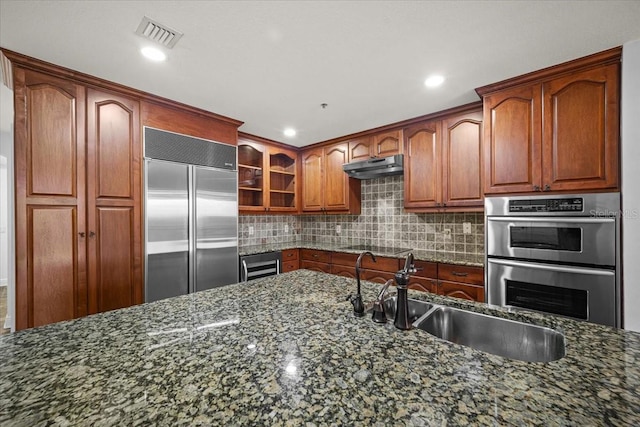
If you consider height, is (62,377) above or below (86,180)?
below

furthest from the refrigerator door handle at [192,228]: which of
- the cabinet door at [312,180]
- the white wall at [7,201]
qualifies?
the cabinet door at [312,180]

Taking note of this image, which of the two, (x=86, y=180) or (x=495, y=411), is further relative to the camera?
(x=86, y=180)

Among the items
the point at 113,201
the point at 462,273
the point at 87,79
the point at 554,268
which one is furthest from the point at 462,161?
the point at 87,79

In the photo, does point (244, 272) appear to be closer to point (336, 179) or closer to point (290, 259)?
point (290, 259)

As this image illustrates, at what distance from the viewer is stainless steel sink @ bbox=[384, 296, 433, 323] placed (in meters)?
1.27

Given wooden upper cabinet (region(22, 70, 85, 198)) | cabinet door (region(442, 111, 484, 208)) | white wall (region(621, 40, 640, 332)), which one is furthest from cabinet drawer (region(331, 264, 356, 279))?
wooden upper cabinet (region(22, 70, 85, 198))

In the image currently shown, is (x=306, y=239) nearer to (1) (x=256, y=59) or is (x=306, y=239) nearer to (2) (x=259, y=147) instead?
(2) (x=259, y=147)

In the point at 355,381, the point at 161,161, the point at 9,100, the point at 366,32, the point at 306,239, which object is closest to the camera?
the point at 355,381

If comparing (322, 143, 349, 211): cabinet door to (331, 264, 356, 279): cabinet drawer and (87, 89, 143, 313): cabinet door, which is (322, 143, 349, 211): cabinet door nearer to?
(331, 264, 356, 279): cabinet drawer

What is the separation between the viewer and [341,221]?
4.07 m

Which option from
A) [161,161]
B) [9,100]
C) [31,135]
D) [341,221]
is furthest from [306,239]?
[9,100]

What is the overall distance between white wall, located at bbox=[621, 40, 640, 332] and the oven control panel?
0.23m

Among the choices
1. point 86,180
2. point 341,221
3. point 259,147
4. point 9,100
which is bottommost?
point 341,221

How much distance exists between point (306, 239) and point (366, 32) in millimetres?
3394
